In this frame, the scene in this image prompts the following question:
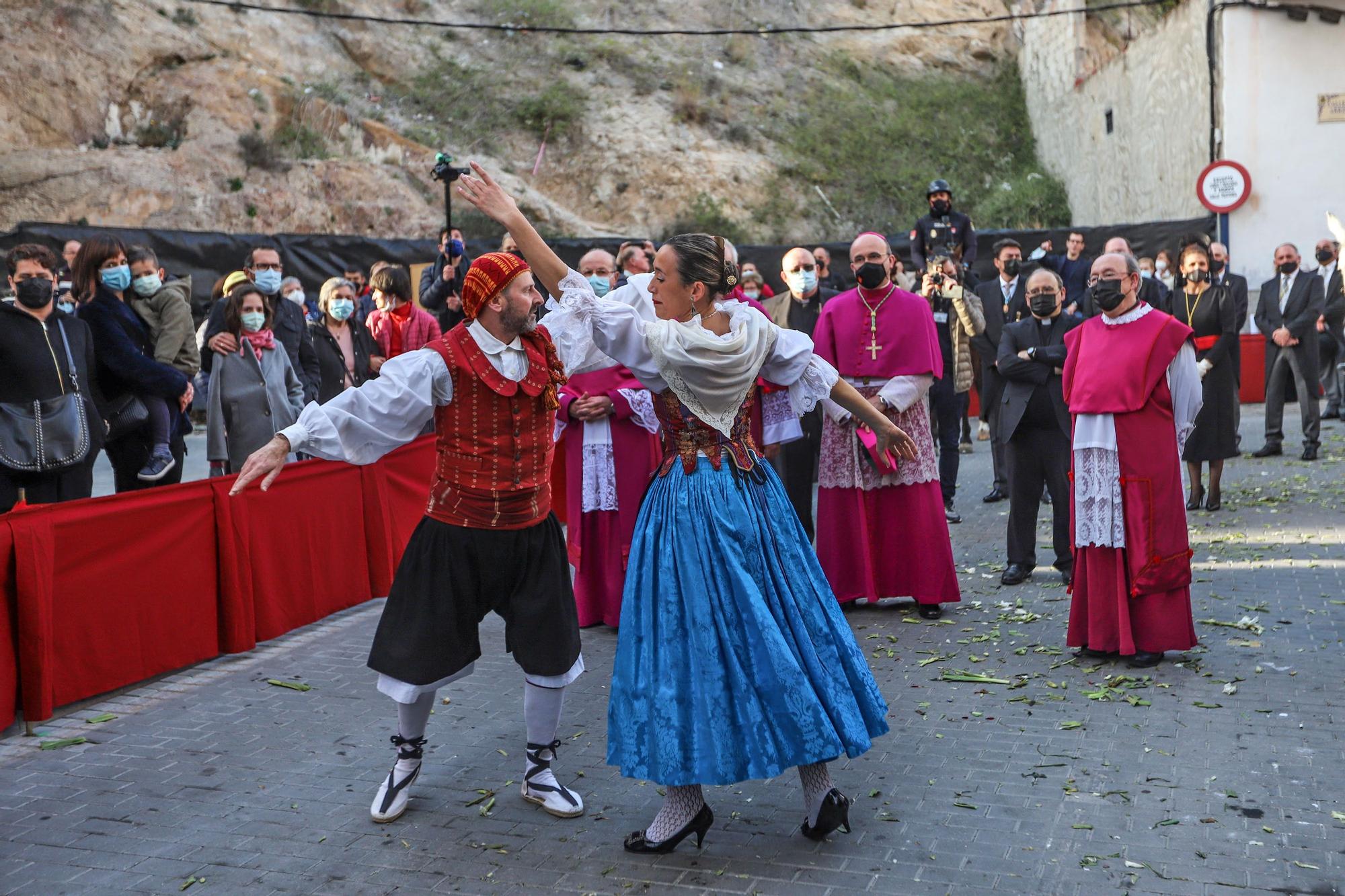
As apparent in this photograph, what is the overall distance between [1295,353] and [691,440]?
36.2 ft

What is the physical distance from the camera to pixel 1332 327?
1456 centimetres

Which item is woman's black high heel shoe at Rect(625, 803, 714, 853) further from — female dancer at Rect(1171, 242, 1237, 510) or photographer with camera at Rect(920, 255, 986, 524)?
female dancer at Rect(1171, 242, 1237, 510)

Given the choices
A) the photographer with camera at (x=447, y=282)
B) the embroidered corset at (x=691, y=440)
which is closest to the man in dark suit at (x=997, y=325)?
the photographer with camera at (x=447, y=282)

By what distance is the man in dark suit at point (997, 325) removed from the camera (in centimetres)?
1019

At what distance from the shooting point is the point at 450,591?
14.0 feet

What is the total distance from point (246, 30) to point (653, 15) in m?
12.0

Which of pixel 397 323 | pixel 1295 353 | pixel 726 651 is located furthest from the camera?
pixel 1295 353

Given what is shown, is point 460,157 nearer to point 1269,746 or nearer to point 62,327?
point 62,327

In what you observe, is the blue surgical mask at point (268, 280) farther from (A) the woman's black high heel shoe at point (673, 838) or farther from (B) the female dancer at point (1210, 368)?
(B) the female dancer at point (1210, 368)

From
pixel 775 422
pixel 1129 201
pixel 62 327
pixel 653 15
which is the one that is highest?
pixel 653 15

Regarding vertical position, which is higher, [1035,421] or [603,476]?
[1035,421]

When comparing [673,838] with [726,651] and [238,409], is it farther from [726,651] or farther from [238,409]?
[238,409]

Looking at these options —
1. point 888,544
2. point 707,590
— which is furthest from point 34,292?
point 888,544

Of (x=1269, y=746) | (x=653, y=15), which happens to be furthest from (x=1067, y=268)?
(x=653, y=15)
